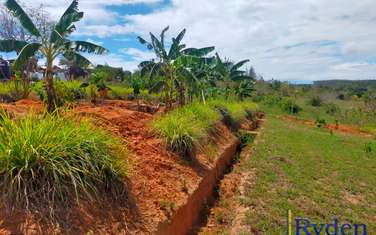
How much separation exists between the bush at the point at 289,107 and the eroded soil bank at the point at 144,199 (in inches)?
1601

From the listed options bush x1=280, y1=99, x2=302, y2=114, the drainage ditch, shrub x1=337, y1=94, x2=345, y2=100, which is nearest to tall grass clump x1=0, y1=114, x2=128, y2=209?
the drainage ditch

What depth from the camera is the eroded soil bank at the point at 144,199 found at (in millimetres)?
4340

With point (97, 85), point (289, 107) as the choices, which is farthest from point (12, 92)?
point (289, 107)

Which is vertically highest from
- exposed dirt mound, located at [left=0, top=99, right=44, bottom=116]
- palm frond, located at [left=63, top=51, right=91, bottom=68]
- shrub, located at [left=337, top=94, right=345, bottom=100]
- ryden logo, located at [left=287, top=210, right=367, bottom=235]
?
palm frond, located at [left=63, top=51, right=91, bottom=68]

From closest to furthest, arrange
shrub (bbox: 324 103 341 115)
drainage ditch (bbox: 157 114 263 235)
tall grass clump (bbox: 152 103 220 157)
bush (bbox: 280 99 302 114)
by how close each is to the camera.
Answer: drainage ditch (bbox: 157 114 263 235) < tall grass clump (bbox: 152 103 220 157) < bush (bbox: 280 99 302 114) < shrub (bbox: 324 103 341 115)

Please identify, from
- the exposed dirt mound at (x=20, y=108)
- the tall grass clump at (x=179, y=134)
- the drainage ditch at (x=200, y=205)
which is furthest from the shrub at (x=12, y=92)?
the drainage ditch at (x=200, y=205)

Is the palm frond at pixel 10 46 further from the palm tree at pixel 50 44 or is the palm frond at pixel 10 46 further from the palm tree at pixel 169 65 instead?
the palm tree at pixel 169 65

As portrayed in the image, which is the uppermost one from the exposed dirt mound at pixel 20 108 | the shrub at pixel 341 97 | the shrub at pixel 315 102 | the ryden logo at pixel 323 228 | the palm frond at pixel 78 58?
the palm frond at pixel 78 58

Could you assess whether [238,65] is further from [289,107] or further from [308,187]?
[308,187]

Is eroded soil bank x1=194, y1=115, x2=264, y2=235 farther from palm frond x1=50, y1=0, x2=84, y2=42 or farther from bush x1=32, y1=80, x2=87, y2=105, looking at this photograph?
bush x1=32, y1=80, x2=87, y2=105

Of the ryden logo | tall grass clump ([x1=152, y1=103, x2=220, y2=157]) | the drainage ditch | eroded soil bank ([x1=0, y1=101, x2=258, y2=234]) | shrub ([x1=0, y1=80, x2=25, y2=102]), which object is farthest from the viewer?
shrub ([x1=0, y1=80, x2=25, y2=102])

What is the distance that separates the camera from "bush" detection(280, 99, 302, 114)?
164ft

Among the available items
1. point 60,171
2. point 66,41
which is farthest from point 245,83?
point 60,171

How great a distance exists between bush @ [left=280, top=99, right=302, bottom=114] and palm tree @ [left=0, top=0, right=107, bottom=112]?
131 feet
